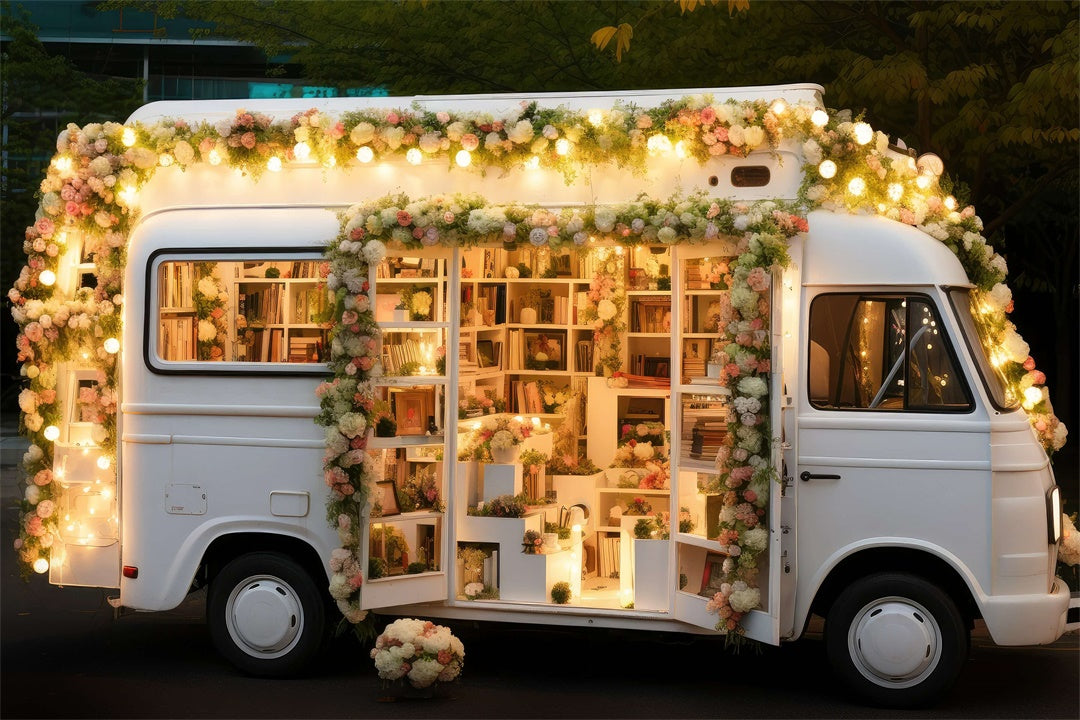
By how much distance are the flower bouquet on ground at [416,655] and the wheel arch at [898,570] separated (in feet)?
6.68

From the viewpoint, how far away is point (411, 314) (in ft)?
26.8

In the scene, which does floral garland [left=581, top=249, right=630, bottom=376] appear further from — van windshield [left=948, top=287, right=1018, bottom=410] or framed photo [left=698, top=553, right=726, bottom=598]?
van windshield [left=948, top=287, right=1018, bottom=410]

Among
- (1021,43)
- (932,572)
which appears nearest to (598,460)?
(932,572)

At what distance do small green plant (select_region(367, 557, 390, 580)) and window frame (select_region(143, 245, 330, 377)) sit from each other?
45.5 inches

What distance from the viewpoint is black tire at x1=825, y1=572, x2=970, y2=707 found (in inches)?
281

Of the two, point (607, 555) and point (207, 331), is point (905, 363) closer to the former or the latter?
point (607, 555)

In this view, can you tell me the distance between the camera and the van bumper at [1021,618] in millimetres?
7043

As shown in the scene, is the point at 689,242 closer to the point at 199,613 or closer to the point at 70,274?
the point at 70,274

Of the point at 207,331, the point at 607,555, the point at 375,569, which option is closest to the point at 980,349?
the point at 607,555

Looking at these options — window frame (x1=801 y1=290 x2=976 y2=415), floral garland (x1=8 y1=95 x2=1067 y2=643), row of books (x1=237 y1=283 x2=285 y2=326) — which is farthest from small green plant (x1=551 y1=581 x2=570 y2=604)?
row of books (x1=237 y1=283 x2=285 y2=326)

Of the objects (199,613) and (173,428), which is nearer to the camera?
(173,428)

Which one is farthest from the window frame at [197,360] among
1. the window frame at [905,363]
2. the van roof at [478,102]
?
the window frame at [905,363]

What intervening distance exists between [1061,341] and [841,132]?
1562 centimetres

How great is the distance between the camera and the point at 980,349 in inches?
290
